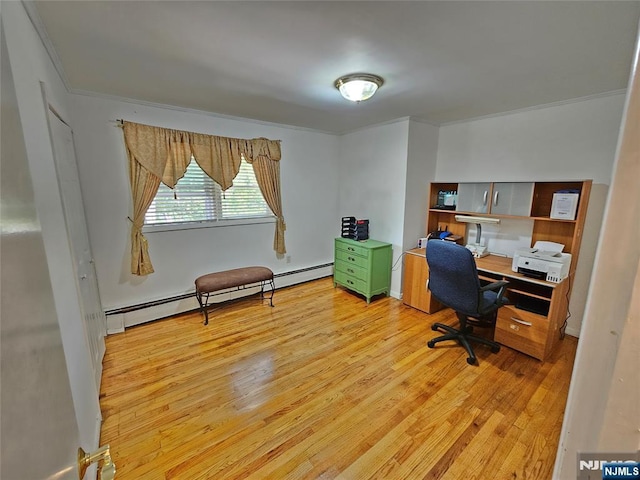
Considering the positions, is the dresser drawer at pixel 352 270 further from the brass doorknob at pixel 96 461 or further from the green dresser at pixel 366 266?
the brass doorknob at pixel 96 461

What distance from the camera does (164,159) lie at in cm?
298

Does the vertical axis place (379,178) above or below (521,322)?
above

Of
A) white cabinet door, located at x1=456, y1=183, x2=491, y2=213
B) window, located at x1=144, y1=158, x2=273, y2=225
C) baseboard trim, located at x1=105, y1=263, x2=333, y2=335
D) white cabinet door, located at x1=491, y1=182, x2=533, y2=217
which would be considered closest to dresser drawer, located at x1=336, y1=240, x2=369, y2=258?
baseboard trim, located at x1=105, y1=263, x2=333, y2=335

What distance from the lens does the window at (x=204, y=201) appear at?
10.3 feet

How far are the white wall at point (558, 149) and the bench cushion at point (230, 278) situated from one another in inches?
115

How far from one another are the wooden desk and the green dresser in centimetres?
115

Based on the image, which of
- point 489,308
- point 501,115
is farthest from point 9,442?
point 501,115

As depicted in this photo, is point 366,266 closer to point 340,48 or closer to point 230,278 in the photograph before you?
point 230,278

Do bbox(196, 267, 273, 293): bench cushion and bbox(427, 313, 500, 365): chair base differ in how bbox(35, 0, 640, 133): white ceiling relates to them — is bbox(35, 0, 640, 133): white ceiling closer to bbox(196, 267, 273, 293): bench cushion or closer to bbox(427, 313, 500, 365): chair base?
bbox(196, 267, 273, 293): bench cushion

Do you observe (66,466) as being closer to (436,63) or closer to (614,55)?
(436,63)

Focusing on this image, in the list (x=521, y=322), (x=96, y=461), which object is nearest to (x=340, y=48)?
(x=96, y=461)

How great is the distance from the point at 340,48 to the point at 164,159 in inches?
87.8

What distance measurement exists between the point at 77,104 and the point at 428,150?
12.8 ft

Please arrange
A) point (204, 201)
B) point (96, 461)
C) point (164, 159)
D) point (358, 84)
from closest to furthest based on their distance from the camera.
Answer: point (96, 461) < point (358, 84) < point (164, 159) < point (204, 201)
